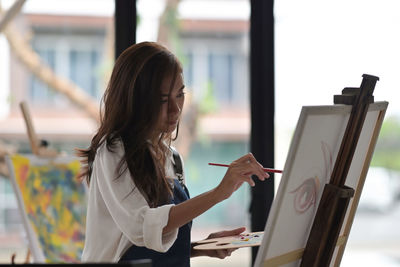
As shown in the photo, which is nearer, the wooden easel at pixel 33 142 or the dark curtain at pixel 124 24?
the wooden easel at pixel 33 142

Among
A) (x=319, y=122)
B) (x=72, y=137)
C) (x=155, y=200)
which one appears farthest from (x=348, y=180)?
(x=72, y=137)

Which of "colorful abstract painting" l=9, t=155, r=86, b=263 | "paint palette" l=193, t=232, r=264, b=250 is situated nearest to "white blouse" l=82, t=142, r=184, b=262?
"paint palette" l=193, t=232, r=264, b=250

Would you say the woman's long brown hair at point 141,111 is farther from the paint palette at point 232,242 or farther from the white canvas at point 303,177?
the white canvas at point 303,177

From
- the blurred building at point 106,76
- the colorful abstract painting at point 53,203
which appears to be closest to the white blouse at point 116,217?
the colorful abstract painting at point 53,203

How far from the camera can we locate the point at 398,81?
3.07 m

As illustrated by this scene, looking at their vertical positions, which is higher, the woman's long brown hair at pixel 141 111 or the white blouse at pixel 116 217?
the woman's long brown hair at pixel 141 111

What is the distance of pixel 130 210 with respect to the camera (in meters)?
1.62

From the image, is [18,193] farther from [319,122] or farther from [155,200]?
[319,122]

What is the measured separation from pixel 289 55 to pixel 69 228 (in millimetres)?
1262

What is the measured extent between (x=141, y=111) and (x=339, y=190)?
0.54 meters

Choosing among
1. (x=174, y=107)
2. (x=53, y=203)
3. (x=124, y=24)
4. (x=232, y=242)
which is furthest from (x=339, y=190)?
(x=124, y=24)

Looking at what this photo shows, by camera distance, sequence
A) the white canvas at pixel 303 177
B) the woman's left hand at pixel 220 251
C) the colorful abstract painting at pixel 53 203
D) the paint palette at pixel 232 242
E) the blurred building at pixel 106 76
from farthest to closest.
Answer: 1. the blurred building at pixel 106 76
2. the colorful abstract painting at pixel 53 203
3. the woman's left hand at pixel 220 251
4. the paint palette at pixel 232 242
5. the white canvas at pixel 303 177

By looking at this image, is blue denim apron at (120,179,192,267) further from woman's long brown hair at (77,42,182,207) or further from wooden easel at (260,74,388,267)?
wooden easel at (260,74,388,267)

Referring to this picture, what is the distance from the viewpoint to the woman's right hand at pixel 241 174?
1.53 meters
